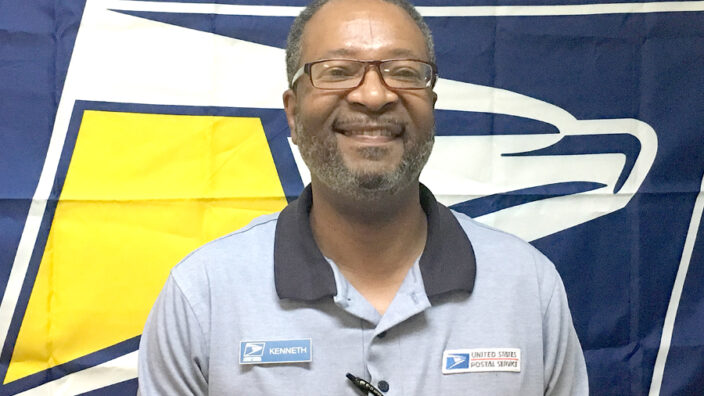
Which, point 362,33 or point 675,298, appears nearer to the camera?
point 362,33

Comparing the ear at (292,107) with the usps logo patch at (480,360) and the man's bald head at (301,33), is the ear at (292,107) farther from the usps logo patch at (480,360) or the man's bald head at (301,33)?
the usps logo patch at (480,360)

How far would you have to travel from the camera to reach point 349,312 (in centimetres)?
91

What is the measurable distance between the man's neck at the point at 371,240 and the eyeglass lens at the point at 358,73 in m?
0.16

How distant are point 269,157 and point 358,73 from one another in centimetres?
52

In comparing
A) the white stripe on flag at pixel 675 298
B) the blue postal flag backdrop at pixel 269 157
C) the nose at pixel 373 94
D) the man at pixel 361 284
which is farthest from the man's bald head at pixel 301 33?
the white stripe on flag at pixel 675 298

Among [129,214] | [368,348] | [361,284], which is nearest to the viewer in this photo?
[368,348]

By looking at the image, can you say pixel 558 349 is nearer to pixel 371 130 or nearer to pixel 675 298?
pixel 371 130

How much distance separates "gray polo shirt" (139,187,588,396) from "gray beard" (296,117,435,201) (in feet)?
0.38

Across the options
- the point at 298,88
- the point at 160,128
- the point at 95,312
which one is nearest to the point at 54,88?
the point at 160,128

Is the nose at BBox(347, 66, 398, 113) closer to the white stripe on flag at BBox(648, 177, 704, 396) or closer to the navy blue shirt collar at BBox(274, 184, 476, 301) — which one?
the navy blue shirt collar at BBox(274, 184, 476, 301)

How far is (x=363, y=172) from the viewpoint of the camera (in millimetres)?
912

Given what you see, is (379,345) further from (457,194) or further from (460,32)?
(460,32)

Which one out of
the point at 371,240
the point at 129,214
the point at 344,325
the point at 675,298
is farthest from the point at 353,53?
the point at 675,298

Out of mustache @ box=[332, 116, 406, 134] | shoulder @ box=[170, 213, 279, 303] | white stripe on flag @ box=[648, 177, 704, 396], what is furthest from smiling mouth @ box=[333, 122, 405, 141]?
white stripe on flag @ box=[648, 177, 704, 396]
